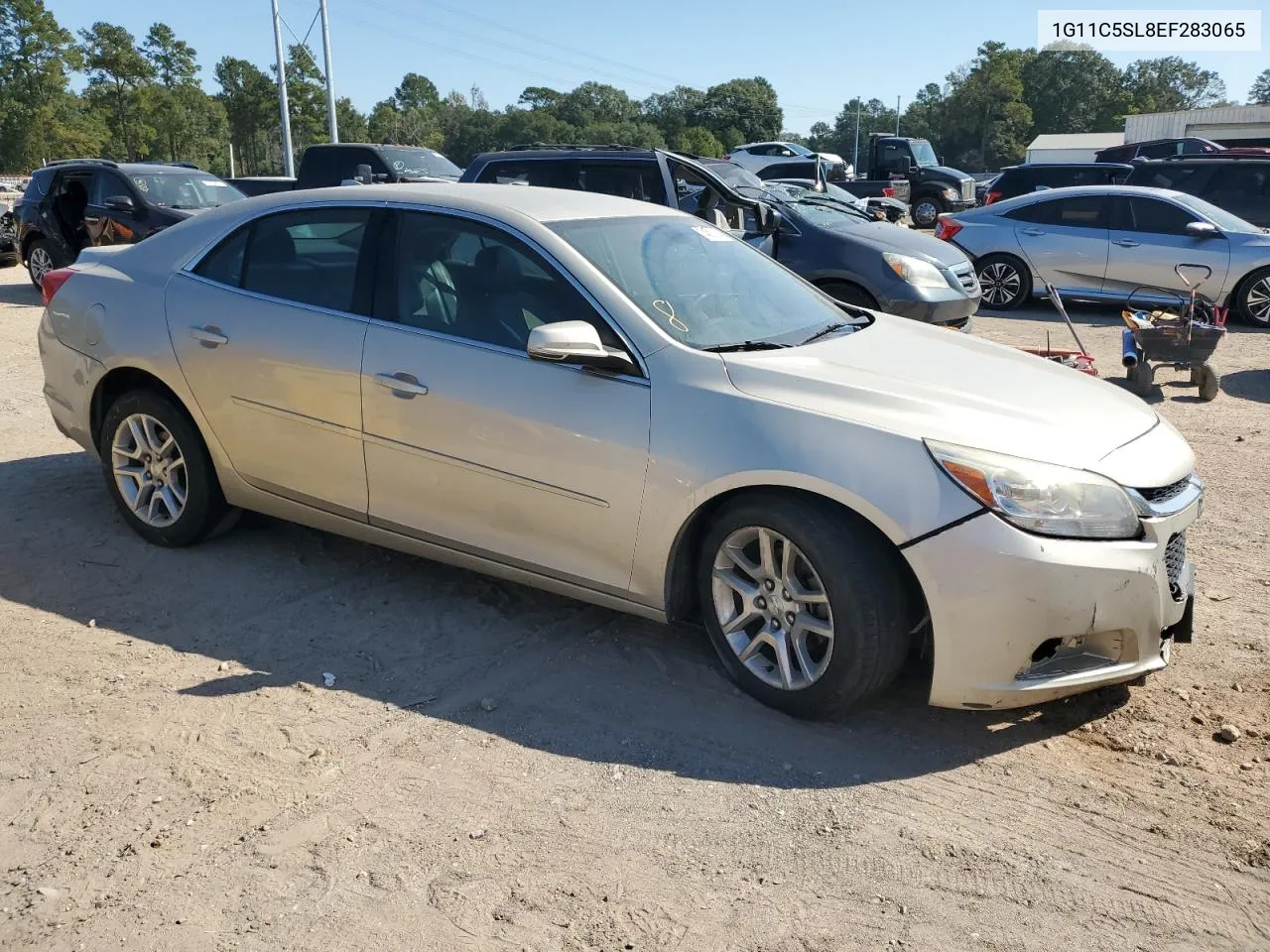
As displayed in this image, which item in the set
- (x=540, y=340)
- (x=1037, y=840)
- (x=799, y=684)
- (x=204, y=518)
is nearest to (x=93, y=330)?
(x=204, y=518)

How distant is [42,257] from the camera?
15.5 metres

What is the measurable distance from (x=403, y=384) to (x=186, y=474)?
143 centimetres

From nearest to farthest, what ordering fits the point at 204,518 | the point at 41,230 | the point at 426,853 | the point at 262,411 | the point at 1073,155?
the point at 426,853 → the point at 262,411 → the point at 204,518 → the point at 41,230 → the point at 1073,155

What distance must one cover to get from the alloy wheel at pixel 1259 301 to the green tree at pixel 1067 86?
A: 104m

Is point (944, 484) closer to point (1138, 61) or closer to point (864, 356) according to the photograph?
point (864, 356)

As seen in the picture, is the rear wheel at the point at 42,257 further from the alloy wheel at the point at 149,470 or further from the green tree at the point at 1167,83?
the green tree at the point at 1167,83

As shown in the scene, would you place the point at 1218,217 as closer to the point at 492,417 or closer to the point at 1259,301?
the point at 1259,301

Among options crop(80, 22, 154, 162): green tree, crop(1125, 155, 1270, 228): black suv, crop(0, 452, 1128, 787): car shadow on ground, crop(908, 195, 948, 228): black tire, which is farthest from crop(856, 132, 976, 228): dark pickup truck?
crop(80, 22, 154, 162): green tree

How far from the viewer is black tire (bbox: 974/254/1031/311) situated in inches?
532

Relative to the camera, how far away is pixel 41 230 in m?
15.3

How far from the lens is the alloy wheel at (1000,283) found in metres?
13.6

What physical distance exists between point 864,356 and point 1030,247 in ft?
33.4

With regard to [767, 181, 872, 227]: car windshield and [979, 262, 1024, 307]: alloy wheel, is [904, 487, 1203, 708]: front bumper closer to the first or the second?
A: [767, 181, 872, 227]: car windshield

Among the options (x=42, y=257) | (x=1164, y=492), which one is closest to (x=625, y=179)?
(x=1164, y=492)
